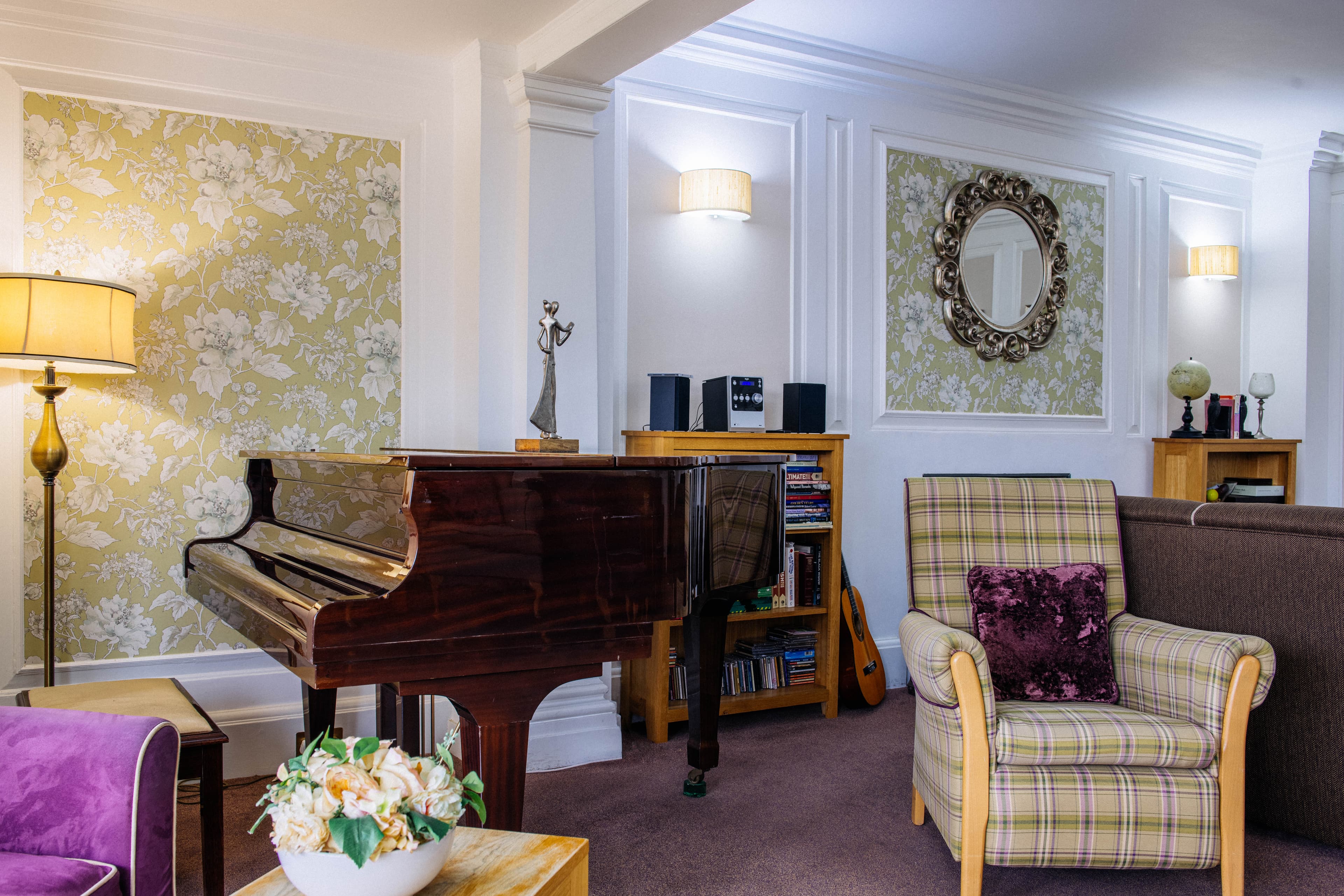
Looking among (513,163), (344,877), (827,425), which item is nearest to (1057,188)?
(827,425)

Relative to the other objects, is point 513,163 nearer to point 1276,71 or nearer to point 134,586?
point 134,586

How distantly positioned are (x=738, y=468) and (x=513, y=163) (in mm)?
1463

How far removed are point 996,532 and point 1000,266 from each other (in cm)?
227

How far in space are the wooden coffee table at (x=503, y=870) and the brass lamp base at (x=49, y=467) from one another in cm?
175

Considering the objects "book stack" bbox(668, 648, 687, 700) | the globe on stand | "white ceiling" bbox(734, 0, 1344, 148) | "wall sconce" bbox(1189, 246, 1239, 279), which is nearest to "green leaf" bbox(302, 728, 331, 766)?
"book stack" bbox(668, 648, 687, 700)

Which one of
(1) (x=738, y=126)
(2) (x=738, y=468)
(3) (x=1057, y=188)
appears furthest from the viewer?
(3) (x=1057, y=188)

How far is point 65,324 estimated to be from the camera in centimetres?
251

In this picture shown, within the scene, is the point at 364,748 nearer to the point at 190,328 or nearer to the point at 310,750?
the point at 310,750

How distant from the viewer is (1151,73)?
14.3 feet

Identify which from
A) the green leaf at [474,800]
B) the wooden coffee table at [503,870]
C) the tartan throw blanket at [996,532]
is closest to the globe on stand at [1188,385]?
the tartan throw blanket at [996,532]

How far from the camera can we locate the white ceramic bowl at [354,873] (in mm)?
1175

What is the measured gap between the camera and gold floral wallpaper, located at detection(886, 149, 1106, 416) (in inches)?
169

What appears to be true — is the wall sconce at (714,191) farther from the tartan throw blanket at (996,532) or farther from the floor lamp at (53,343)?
the floor lamp at (53,343)

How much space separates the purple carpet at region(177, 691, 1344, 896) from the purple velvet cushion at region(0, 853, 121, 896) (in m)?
0.85
